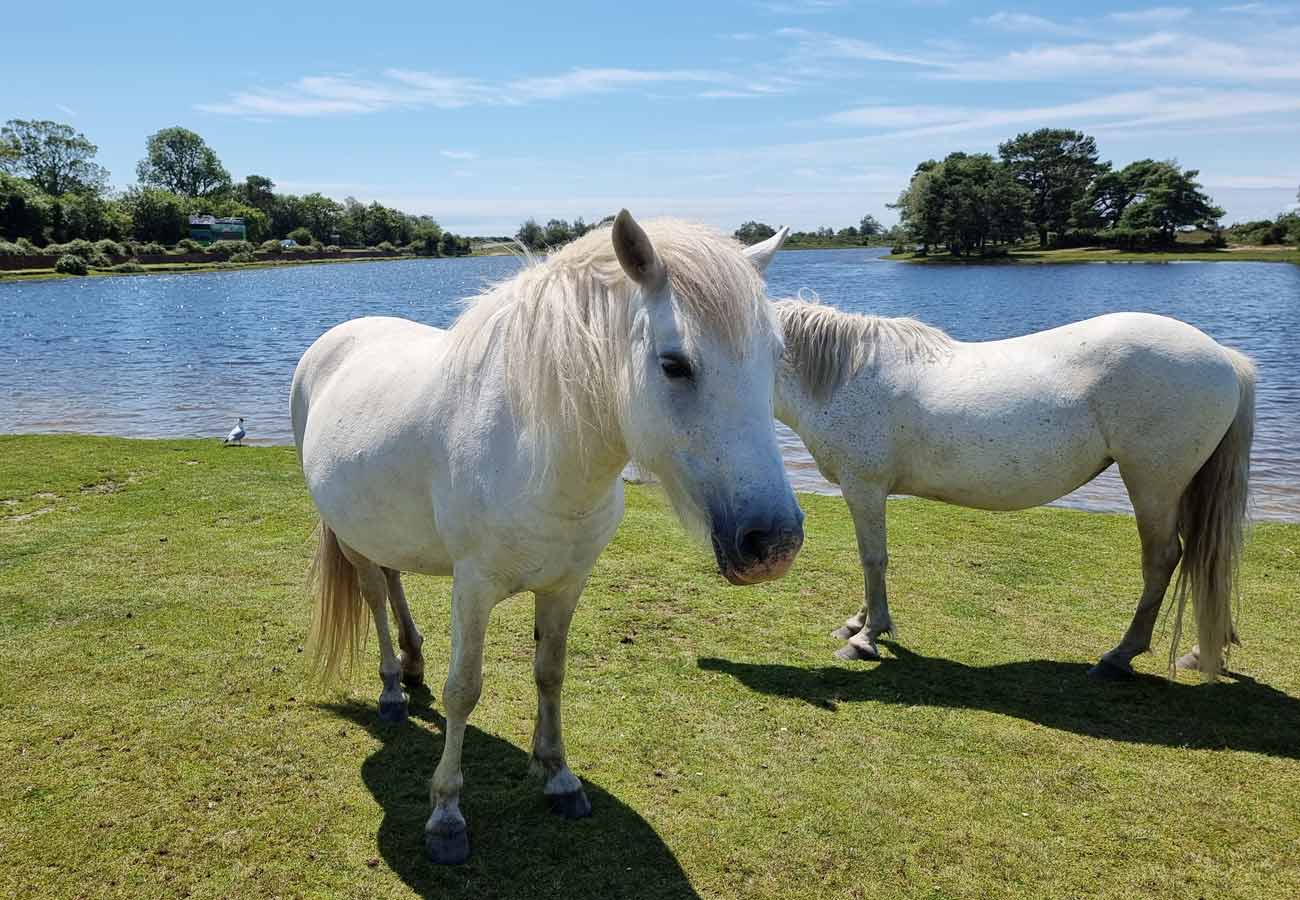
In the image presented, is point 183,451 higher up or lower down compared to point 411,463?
lower down

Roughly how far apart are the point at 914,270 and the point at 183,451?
244 ft

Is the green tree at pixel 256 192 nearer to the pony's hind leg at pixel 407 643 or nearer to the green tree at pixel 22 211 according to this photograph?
the green tree at pixel 22 211

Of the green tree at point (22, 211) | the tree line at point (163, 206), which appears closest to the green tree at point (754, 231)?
the tree line at point (163, 206)

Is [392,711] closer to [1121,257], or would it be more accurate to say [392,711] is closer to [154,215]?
[1121,257]

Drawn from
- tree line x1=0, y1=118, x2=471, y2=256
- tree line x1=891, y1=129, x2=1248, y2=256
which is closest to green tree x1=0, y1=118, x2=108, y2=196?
tree line x1=0, y1=118, x2=471, y2=256

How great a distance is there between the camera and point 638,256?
192 cm

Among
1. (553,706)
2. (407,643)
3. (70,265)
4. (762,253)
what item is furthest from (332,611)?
(70,265)

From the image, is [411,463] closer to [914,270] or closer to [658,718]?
[658,718]

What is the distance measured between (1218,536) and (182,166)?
16329 cm

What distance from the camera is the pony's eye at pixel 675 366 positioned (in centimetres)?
189

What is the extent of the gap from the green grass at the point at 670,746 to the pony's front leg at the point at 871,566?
18 centimetres

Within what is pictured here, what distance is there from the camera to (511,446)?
2.44 m

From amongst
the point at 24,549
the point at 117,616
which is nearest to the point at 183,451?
the point at 24,549

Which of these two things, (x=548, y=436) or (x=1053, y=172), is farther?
(x=1053, y=172)
